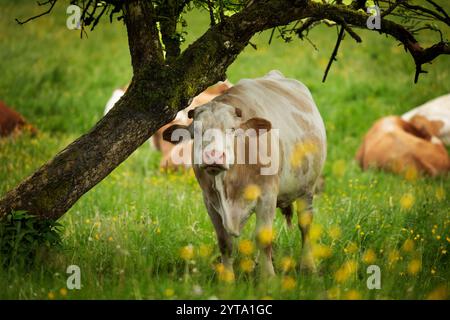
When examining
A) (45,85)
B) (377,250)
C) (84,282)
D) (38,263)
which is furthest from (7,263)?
(45,85)

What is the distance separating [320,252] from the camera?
4.94m

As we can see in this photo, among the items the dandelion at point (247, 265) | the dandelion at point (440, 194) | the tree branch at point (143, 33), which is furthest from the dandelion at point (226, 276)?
the dandelion at point (440, 194)

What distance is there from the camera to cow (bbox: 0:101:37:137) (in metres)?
11.0

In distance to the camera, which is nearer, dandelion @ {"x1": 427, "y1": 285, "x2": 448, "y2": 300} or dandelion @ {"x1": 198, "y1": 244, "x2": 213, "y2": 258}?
dandelion @ {"x1": 427, "y1": 285, "x2": 448, "y2": 300}

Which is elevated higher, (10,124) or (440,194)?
(10,124)

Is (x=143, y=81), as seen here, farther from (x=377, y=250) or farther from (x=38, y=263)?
(x=377, y=250)

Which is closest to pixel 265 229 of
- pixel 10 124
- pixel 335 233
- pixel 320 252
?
pixel 320 252

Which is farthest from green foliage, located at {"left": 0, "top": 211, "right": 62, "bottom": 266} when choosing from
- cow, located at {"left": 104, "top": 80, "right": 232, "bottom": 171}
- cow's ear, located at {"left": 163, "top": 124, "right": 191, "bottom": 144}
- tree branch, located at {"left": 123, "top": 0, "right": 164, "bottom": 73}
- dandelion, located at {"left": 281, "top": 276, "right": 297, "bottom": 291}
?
cow, located at {"left": 104, "top": 80, "right": 232, "bottom": 171}

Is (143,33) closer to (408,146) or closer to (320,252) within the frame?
(320,252)

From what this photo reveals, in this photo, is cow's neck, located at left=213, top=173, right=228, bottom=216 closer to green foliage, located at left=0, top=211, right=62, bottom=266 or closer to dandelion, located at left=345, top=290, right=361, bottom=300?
dandelion, located at left=345, top=290, right=361, bottom=300

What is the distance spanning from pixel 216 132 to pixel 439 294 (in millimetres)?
1813

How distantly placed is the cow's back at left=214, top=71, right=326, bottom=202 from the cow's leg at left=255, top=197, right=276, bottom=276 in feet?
1.04

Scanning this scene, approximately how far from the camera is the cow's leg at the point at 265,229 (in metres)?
4.83
